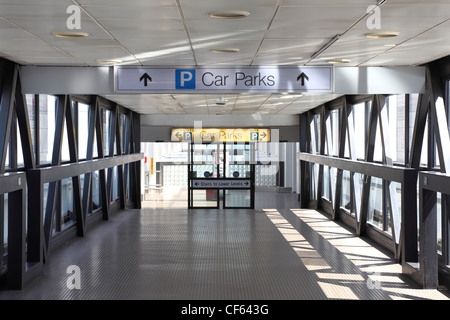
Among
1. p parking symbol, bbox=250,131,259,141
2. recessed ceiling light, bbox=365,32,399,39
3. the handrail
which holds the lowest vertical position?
the handrail

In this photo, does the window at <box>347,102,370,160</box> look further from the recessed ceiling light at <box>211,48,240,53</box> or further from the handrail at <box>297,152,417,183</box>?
the recessed ceiling light at <box>211,48,240,53</box>

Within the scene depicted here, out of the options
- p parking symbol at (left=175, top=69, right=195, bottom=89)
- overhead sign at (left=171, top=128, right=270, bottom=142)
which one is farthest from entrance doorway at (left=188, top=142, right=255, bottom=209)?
p parking symbol at (left=175, top=69, right=195, bottom=89)

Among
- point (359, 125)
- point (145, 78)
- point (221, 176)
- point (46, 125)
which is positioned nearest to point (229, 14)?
point (145, 78)

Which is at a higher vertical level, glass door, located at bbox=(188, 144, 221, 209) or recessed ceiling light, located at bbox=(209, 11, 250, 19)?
recessed ceiling light, located at bbox=(209, 11, 250, 19)

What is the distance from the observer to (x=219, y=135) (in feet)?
62.8

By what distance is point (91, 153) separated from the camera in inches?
523

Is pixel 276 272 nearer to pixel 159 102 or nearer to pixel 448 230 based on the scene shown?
pixel 448 230

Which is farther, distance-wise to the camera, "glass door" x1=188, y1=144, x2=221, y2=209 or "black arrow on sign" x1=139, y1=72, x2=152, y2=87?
"glass door" x1=188, y1=144, x2=221, y2=209

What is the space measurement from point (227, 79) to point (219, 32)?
1838 millimetres

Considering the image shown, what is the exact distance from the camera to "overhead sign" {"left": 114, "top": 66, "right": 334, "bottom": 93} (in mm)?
7715

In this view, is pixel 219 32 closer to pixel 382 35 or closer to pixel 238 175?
pixel 382 35

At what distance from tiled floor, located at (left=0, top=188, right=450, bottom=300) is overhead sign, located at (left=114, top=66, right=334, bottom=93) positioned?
2717 mm

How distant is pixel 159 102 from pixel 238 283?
709 cm

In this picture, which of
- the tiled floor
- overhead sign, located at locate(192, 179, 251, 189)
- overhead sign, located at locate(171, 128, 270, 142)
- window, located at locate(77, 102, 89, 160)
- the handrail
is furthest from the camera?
overhead sign, located at locate(171, 128, 270, 142)
